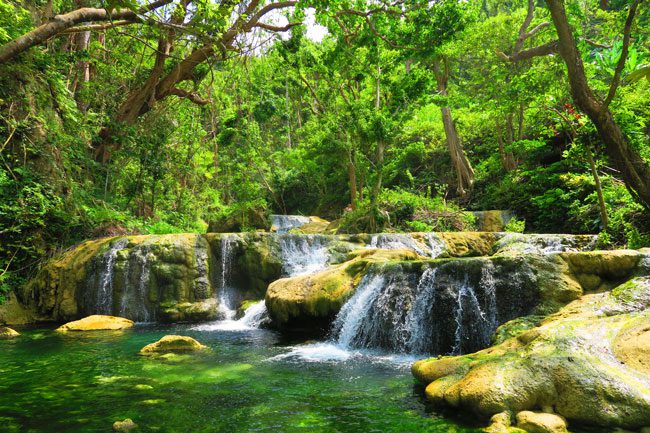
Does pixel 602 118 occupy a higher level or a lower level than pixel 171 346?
higher

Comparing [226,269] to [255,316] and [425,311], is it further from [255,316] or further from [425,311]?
[425,311]

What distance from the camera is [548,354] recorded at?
3.91 m

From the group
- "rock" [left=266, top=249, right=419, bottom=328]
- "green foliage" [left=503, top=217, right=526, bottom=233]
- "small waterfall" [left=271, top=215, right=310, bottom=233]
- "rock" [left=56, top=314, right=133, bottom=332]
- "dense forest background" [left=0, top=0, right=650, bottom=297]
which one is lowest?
"rock" [left=56, top=314, right=133, bottom=332]

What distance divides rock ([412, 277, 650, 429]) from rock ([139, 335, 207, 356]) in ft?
13.0

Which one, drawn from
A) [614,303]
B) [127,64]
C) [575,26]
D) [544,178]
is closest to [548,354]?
[614,303]

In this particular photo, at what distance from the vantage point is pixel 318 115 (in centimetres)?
1777

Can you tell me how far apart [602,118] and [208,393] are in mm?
6874

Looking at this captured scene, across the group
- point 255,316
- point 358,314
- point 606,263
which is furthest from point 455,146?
point 606,263

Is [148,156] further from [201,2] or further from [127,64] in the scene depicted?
[201,2]

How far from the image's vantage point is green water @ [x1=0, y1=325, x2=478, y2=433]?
12.4 ft

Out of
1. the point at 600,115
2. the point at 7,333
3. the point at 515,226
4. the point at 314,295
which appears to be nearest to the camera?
the point at 600,115

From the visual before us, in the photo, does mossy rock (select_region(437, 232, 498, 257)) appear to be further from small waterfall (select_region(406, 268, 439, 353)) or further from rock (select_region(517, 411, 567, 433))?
rock (select_region(517, 411, 567, 433))

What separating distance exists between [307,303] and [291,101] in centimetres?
2452

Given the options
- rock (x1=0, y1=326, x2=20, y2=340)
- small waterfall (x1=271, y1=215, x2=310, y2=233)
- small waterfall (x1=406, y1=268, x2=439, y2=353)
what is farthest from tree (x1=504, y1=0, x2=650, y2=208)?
small waterfall (x1=271, y1=215, x2=310, y2=233)
